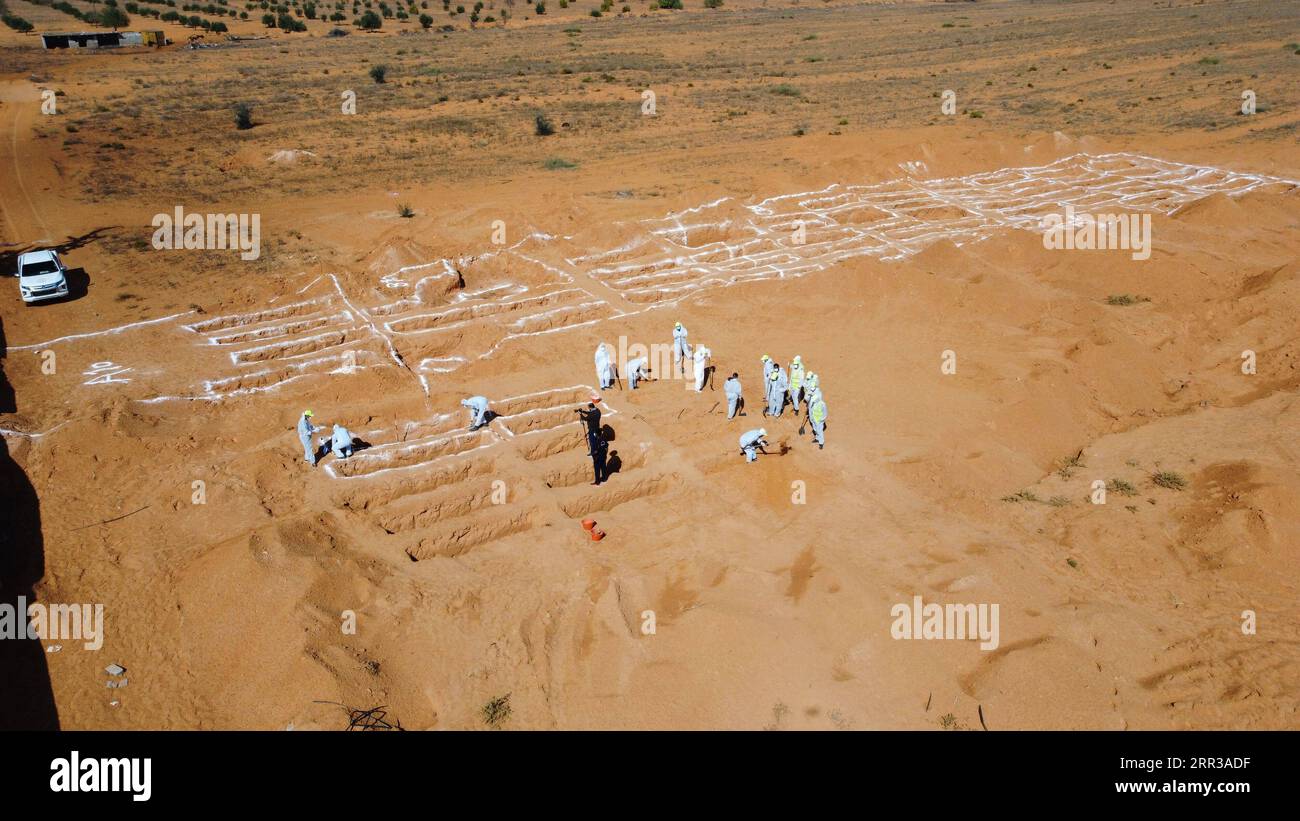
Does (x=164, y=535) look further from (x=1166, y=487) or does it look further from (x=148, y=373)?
(x=1166, y=487)

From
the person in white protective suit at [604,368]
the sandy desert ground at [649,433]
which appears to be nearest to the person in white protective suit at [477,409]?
the sandy desert ground at [649,433]

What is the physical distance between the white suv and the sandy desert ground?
1.33ft

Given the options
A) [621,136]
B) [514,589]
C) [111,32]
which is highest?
[111,32]

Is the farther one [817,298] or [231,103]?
[231,103]

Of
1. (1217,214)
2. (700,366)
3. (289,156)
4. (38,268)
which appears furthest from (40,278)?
(1217,214)

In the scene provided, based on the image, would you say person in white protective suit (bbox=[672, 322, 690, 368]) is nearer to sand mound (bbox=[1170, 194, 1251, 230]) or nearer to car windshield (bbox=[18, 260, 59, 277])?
car windshield (bbox=[18, 260, 59, 277])

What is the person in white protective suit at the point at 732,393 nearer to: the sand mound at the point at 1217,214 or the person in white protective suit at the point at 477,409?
the person in white protective suit at the point at 477,409

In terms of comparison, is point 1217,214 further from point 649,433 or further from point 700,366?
point 649,433

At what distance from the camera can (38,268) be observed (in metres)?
17.0

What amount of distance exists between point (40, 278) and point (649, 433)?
557 inches

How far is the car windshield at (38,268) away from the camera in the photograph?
16.8 m
